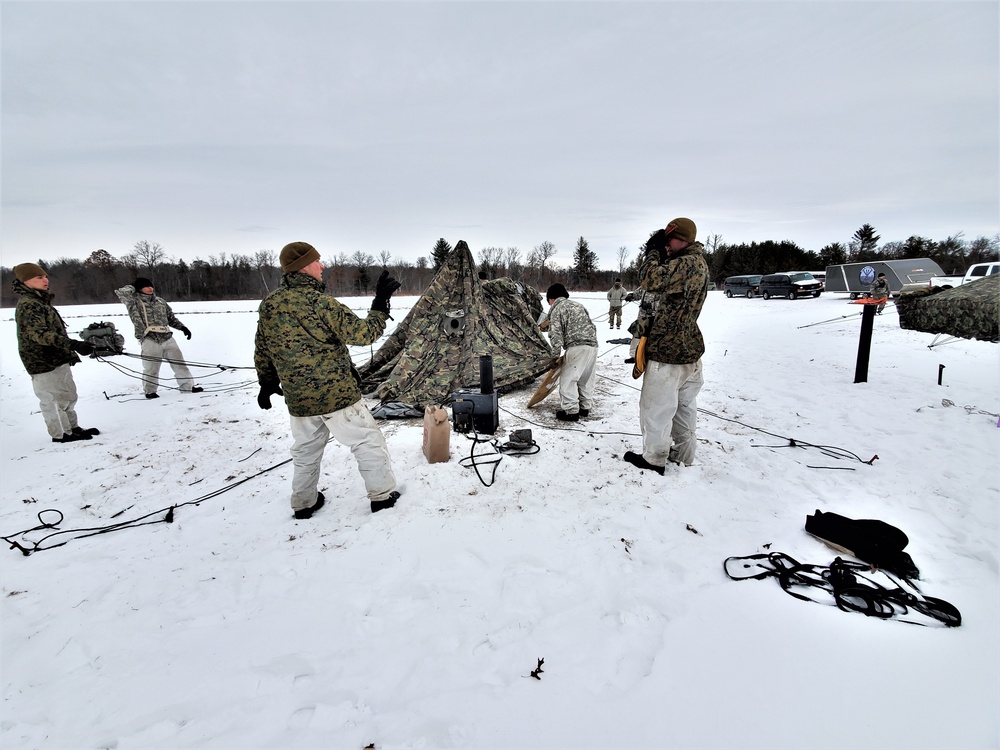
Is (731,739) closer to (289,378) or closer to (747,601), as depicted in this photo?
(747,601)

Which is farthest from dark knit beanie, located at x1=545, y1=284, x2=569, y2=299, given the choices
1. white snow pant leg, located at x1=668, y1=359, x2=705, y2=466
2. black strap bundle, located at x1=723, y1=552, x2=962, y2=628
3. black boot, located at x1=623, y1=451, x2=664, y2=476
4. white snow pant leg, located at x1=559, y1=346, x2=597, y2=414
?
black strap bundle, located at x1=723, y1=552, x2=962, y2=628

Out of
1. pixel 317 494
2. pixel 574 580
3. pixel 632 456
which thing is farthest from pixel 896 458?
pixel 317 494

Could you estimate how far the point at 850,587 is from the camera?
8.09 ft

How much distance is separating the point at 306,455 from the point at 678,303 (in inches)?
130

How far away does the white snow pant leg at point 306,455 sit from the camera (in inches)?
129

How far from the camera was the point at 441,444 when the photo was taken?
168 inches

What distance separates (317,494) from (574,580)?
2212 millimetres

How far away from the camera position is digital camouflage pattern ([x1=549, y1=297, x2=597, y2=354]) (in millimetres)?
5461

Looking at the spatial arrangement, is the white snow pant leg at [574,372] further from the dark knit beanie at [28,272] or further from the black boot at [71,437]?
the dark knit beanie at [28,272]

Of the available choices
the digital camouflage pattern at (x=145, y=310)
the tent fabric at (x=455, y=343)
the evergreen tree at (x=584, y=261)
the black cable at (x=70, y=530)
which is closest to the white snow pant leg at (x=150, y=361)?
the digital camouflage pattern at (x=145, y=310)

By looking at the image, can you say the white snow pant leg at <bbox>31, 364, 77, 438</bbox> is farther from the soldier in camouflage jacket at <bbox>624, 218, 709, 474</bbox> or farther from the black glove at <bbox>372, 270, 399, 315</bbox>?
the soldier in camouflage jacket at <bbox>624, 218, 709, 474</bbox>

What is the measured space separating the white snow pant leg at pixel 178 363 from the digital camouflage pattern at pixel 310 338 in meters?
5.44

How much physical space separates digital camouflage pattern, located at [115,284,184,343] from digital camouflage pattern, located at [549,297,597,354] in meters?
6.01

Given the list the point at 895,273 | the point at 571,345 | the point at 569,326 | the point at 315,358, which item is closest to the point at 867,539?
the point at 571,345
